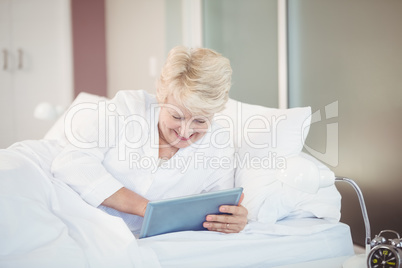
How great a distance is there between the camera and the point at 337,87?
6.40 feet

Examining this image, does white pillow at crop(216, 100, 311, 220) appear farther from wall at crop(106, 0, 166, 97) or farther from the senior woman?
wall at crop(106, 0, 166, 97)

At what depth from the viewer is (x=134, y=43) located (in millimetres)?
4227

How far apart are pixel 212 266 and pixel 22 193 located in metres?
0.60

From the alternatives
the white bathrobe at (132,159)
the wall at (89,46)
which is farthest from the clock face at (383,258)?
the wall at (89,46)

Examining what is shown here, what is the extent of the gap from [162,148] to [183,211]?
1.34 feet

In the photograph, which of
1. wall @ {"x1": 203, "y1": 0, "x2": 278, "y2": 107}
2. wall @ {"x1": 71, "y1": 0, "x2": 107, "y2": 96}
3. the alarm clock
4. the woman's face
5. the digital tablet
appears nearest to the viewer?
the alarm clock

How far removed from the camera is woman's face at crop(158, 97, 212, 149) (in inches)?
62.9

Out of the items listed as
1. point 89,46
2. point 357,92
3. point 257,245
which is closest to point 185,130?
point 257,245

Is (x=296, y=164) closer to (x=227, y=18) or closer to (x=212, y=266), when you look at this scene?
(x=212, y=266)

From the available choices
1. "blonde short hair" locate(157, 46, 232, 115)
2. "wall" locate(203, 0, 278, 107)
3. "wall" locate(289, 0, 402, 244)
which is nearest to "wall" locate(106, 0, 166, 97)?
"wall" locate(203, 0, 278, 107)

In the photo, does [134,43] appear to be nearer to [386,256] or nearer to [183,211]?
[183,211]

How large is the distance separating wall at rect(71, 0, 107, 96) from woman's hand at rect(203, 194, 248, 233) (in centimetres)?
320

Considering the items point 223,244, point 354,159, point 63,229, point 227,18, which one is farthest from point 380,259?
point 227,18

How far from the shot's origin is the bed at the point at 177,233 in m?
1.20
